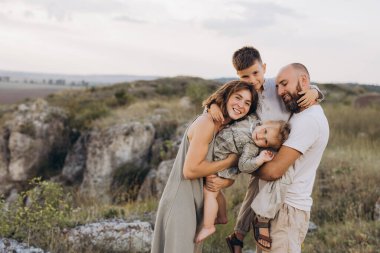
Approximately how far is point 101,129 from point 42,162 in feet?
7.70

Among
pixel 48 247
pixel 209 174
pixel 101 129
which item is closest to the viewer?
pixel 209 174

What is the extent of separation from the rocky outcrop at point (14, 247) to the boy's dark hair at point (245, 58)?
2525mm

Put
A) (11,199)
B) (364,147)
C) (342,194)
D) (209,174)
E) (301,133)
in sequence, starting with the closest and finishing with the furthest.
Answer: (301,133), (209,174), (342,194), (364,147), (11,199)

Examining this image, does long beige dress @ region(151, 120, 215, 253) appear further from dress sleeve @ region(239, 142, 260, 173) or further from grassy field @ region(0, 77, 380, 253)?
grassy field @ region(0, 77, 380, 253)

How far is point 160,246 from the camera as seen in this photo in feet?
10.7

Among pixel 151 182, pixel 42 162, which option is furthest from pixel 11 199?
pixel 151 182

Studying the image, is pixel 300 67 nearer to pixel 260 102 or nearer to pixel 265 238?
pixel 260 102

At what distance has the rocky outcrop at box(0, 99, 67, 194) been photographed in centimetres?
1446

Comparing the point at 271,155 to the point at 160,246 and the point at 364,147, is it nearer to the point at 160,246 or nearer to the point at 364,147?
the point at 160,246

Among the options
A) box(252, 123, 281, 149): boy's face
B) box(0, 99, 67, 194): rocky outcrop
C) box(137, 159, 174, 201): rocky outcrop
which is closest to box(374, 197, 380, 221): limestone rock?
box(252, 123, 281, 149): boy's face

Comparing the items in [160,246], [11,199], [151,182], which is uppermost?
[160,246]

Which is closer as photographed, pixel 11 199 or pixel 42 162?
pixel 11 199

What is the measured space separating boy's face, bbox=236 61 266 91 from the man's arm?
775 mm

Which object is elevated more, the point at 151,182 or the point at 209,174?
the point at 209,174
